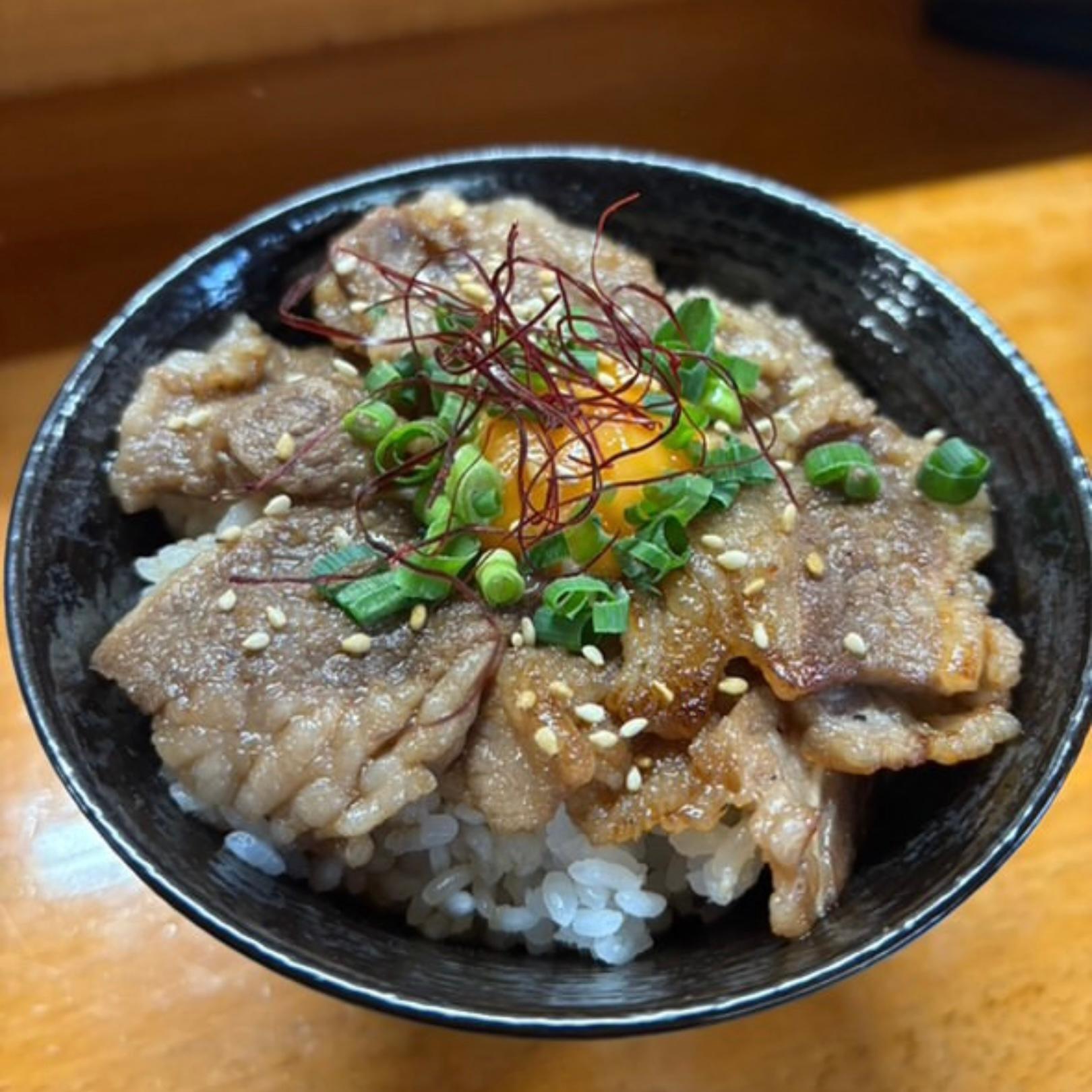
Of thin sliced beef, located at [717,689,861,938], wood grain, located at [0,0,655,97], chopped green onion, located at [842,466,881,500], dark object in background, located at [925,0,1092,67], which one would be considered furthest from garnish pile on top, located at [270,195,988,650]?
dark object in background, located at [925,0,1092,67]

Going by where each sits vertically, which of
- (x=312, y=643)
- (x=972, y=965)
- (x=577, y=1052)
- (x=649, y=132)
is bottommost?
(x=577, y=1052)

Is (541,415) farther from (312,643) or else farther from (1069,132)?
(1069,132)

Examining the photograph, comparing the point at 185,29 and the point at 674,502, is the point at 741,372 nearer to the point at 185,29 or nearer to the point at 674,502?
the point at 674,502

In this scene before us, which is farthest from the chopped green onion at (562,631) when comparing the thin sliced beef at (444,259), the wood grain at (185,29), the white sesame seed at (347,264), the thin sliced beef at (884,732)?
the wood grain at (185,29)

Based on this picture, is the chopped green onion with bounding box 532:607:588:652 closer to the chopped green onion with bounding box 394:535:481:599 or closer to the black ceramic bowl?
the chopped green onion with bounding box 394:535:481:599

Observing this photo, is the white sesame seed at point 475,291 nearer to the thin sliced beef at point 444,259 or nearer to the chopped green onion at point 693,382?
the thin sliced beef at point 444,259

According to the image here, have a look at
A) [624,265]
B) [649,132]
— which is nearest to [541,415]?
[624,265]

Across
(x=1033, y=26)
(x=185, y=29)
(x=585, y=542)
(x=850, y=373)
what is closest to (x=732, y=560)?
(x=585, y=542)
